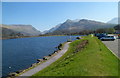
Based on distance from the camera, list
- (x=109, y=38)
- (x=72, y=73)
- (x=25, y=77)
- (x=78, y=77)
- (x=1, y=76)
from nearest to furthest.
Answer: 1. (x=78, y=77)
2. (x=72, y=73)
3. (x=25, y=77)
4. (x=1, y=76)
5. (x=109, y=38)

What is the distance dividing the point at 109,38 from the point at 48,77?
49282 mm

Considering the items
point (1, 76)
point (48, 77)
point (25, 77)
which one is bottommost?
point (1, 76)

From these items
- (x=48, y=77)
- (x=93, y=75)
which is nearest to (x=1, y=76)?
(x=48, y=77)

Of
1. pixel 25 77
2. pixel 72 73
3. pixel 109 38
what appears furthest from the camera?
pixel 109 38

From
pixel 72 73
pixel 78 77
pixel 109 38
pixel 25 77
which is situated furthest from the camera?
pixel 109 38

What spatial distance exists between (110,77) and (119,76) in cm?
183

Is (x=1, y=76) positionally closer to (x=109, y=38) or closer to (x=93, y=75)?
(x=93, y=75)

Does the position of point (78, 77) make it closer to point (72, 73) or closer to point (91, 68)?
point (72, 73)

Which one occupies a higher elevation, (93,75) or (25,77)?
(93,75)

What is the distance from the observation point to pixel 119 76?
1642cm

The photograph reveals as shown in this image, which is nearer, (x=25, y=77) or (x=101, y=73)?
(x=101, y=73)

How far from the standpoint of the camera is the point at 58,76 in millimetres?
16016

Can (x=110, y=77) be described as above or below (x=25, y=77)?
above

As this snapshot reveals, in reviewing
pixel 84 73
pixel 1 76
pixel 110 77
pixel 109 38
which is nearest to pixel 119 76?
pixel 110 77
